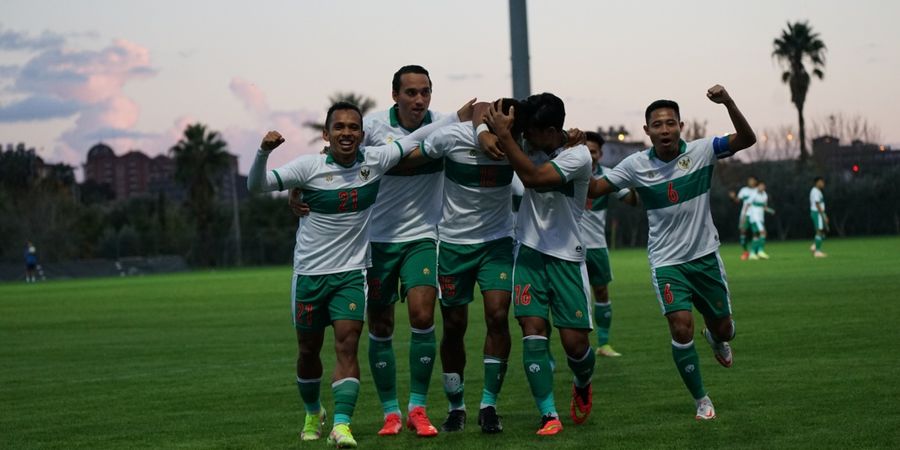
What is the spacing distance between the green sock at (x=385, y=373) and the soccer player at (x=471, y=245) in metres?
0.38

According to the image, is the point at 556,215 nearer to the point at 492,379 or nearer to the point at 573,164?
the point at 573,164

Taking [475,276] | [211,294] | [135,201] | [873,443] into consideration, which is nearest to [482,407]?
[475,276]

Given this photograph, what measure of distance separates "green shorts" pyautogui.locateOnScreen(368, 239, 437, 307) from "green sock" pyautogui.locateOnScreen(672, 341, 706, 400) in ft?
5.81

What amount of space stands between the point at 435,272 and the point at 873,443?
2.97 metres

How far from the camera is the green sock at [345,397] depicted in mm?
8023

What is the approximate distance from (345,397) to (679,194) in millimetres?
2774

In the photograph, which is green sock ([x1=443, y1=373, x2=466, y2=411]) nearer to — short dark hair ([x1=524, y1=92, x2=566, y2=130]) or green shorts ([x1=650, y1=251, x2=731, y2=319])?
green shorts ([x1=650, y1=251, x2=731, y2=319])

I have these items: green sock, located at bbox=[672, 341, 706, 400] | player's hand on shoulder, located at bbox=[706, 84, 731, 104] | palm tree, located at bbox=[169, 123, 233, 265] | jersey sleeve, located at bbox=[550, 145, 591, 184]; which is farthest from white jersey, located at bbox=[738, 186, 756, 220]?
palm tree, located at bbox=[169, 123, 233, 265]

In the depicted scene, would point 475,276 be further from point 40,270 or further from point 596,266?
point 40,270

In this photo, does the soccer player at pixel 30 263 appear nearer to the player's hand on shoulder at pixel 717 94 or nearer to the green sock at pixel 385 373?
the green sock at pixel 385 373

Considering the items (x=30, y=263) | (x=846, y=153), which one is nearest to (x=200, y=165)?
(x=30, y=263)

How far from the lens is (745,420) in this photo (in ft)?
27.6

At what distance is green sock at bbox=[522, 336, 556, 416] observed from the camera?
8234mm

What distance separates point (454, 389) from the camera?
28.2 feet
